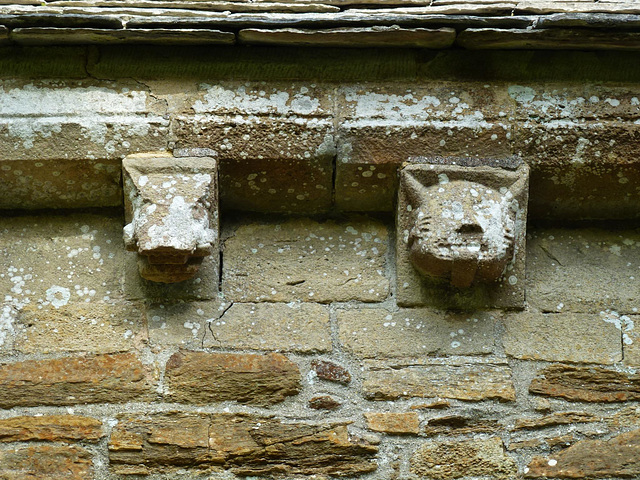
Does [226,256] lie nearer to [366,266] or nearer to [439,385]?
[366,266]

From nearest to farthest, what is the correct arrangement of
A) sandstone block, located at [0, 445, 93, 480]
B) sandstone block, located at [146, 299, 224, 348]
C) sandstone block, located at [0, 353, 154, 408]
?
sandstone block, located at [0, 445, 93, 480]
sandstone block, located at [0, 353, 154, 408]
sandstone block, located at [146, 299, 224, 348]

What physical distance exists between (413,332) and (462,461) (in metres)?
0.39

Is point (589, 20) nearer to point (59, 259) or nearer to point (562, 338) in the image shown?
point (562, 338)

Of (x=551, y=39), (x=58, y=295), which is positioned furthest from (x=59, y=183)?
(x=551, y=39)

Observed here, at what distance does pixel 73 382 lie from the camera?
224 cm

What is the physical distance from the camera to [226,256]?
8.09 ft

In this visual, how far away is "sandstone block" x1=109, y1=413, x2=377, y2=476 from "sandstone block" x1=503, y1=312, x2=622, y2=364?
55 cm

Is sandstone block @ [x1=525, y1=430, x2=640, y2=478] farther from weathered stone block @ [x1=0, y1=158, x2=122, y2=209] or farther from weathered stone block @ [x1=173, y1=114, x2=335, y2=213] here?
weathered stone block @ [x1=0, y1=158, x2=122, y2=209]

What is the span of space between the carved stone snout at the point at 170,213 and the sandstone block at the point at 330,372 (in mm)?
437

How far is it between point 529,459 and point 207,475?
0.85 metres

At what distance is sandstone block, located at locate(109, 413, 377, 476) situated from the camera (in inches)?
84.4

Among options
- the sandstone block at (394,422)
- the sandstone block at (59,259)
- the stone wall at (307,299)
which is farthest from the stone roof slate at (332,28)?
the sandstone block at (394,422)

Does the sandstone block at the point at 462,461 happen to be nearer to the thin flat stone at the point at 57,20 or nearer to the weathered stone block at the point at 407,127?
the weathered stone block at the point at 407,127

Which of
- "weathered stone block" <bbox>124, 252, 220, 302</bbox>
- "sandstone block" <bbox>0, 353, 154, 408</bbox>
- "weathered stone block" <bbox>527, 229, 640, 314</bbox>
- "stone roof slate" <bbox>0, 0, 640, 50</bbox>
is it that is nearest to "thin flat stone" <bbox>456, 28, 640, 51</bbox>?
"stone roof slate" <bbox>0, 0, 640, 50</bbox>
